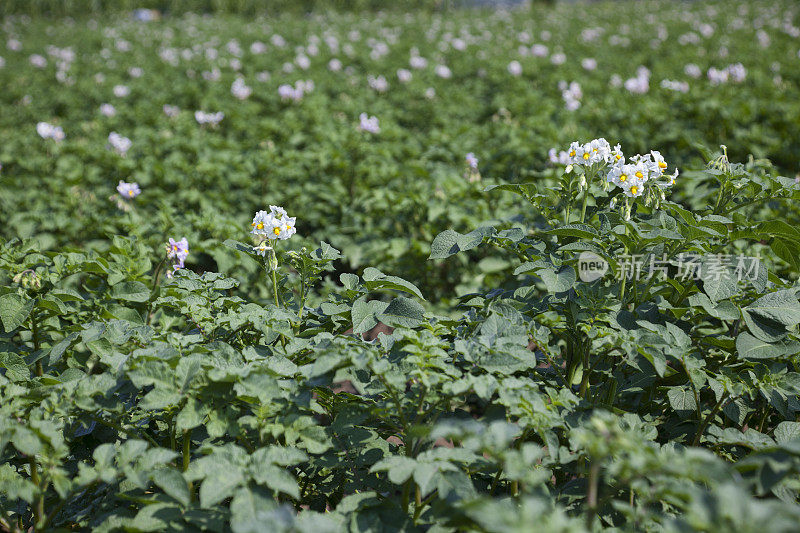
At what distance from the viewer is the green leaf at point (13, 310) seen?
194 cm

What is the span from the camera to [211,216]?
2973 millimetres

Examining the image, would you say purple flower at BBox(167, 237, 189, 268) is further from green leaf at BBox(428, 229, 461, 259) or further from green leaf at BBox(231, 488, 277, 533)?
green leaf at BBox(231, 488, 277, 533)

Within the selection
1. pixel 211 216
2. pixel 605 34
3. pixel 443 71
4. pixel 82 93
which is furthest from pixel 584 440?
pixel 605 34

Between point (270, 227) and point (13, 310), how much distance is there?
909 mm

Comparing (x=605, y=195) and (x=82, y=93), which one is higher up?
(x=605, y=195)

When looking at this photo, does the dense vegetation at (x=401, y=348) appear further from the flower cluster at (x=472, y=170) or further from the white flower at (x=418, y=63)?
the white flower at (x=418, y=63)

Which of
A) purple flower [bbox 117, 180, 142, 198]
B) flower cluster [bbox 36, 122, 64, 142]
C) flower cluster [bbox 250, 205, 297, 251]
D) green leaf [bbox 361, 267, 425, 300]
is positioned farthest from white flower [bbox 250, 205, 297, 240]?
flower cluster [bbox 36, 122, 64, 142]

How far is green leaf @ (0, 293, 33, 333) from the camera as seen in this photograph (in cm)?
194

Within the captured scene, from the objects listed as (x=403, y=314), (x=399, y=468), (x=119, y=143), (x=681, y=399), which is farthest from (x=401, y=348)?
(x=119, y=143)

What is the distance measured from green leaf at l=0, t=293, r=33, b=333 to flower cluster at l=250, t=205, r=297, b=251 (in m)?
0.81

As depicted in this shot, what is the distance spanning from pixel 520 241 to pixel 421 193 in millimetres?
1670

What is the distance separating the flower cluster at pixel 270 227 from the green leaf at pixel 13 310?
0.81 m

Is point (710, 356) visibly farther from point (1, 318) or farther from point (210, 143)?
point (210, 143)

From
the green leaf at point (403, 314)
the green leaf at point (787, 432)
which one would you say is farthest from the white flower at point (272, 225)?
the green leaf at point (787, 432)
